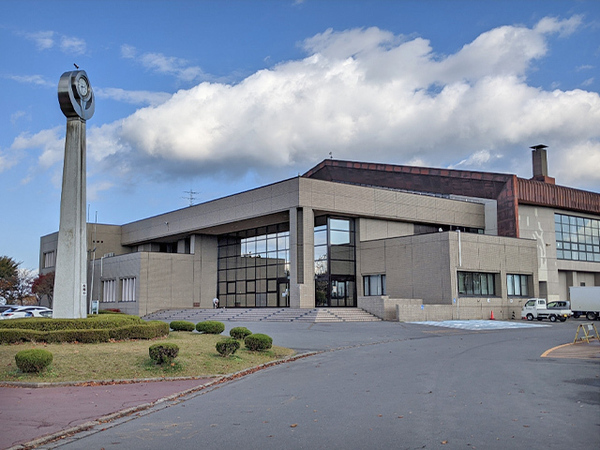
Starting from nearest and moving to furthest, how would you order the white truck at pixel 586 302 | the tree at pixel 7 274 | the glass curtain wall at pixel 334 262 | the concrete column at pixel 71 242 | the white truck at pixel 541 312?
1. the concrete column at pixel 71 242
2. the white truck at pixel 541 312
3. the white truck at pixel 586 302
4. the glass curtain wall at pixel 334 262
5. the tree at pixel 7 274

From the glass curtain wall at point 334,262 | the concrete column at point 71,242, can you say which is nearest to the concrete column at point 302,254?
the glass curtain wall at point 334,262

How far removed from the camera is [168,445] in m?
7.86

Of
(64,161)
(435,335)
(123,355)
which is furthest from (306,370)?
(435,335)

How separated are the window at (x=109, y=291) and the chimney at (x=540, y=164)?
44.8 meters

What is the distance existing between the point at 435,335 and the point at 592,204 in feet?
127

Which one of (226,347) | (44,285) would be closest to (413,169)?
(44,285)

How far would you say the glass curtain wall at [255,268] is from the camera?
53031 millimetres

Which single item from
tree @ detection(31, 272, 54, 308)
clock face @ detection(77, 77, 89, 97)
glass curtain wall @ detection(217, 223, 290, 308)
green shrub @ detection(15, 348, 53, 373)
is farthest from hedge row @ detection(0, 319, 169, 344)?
tree @ detection(31, 272, 54, 308)

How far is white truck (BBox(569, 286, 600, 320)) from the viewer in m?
46.2

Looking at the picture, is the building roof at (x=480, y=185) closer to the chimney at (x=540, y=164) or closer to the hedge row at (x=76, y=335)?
the chimney at (x=540, y=164)

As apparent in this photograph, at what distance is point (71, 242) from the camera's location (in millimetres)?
20453

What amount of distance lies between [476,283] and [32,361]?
38.7 meters

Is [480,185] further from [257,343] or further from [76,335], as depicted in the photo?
[76,335]

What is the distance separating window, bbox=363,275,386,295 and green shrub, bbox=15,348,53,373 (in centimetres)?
3782
